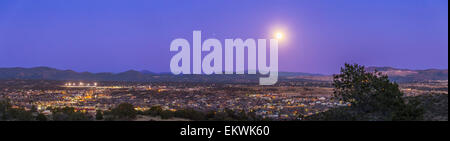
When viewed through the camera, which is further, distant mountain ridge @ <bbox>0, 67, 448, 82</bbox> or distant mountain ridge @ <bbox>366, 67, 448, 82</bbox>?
distant mountain ridge @ <bbox>0, 67, 448, 82</bbox>

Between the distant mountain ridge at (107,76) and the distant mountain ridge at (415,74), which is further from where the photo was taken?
the distant mountain ridge at (107,76)

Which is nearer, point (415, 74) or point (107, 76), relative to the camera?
point (415, 74)
